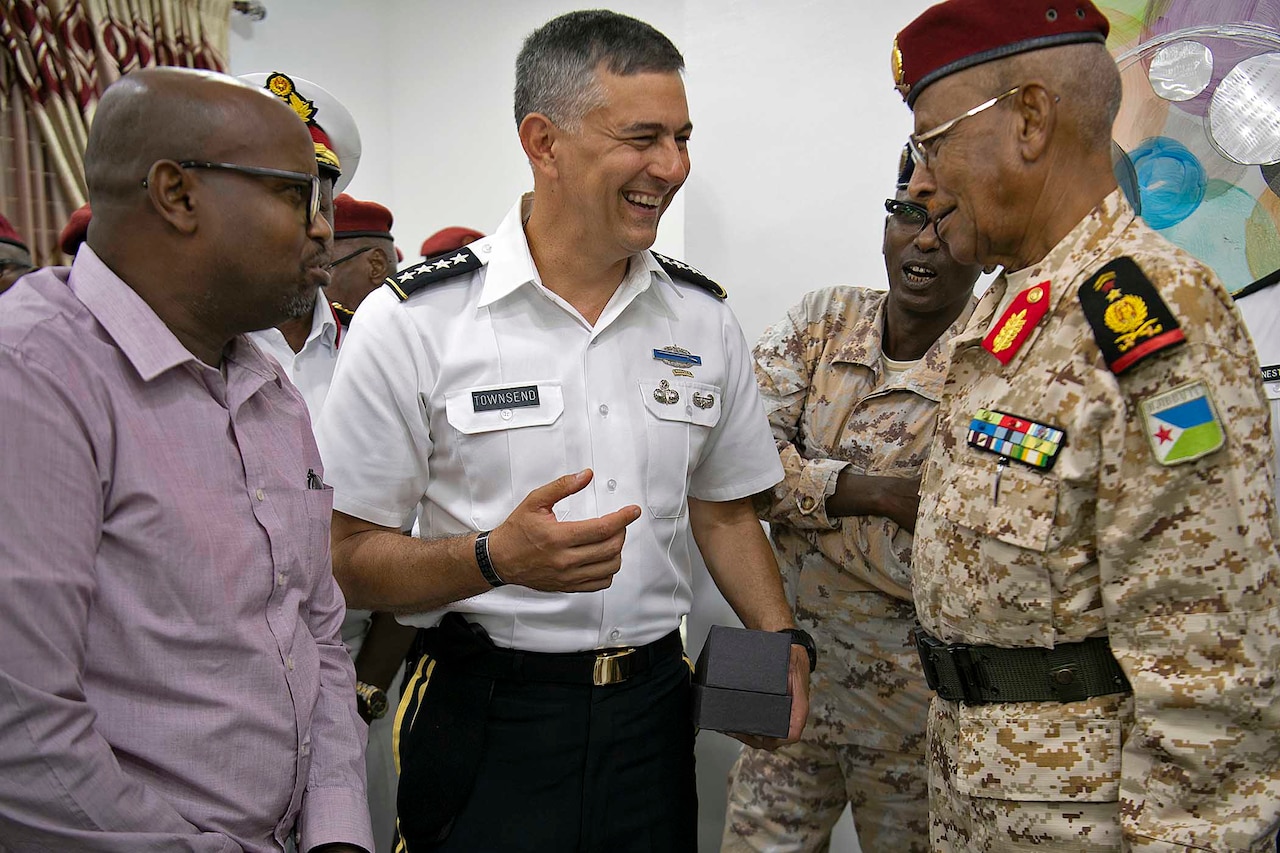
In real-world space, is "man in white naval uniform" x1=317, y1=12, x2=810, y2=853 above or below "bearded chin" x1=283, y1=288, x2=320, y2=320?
→ below

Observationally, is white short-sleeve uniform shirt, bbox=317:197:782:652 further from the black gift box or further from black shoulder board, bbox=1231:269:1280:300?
black shoulder board, bbox=1231:269:1280:300

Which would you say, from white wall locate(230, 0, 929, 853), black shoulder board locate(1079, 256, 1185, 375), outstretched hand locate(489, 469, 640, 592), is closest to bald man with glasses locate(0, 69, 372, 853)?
outstretched hand locate(489, 469, 640, 592)

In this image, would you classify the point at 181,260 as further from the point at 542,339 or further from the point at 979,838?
the point at 979,838

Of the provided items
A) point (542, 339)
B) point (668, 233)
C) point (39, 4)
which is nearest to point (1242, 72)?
point (542, 339)

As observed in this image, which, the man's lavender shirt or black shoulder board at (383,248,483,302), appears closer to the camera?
the man's lavender shirt

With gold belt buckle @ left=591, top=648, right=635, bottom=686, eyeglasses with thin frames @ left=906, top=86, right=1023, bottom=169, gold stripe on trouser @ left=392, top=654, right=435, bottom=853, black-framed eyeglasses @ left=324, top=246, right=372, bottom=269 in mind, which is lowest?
gold stripe on trouser @ left=392, top=654, right=435, bottom=853

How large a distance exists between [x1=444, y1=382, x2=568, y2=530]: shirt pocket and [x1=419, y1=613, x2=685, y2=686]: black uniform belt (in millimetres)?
175

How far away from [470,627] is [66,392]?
725mm

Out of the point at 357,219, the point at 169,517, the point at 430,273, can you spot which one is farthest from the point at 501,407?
the point at 357,219

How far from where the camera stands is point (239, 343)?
1.21 m

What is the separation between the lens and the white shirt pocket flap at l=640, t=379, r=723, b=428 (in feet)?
5.23

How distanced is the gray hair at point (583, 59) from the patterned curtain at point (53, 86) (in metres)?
2.87

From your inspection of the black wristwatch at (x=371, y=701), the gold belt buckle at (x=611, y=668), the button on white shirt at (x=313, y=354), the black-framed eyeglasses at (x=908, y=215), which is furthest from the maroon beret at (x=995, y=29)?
the black wristwatch at (x=371, y=701)

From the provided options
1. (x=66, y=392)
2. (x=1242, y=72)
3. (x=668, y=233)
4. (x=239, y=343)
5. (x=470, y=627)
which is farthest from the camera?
(x=668, y=233)
